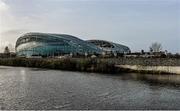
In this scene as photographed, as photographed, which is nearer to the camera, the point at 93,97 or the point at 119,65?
the point at 93,97

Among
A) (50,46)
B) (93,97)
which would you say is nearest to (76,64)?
(93,97)

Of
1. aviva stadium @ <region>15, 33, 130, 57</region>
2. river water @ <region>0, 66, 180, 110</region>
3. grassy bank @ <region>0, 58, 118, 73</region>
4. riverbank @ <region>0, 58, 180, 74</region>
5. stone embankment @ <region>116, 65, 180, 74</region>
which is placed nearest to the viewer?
river water @ <region>0, 66, 180, 110</region>

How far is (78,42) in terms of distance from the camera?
124500 millimetres

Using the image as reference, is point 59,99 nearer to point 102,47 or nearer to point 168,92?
point 168,92

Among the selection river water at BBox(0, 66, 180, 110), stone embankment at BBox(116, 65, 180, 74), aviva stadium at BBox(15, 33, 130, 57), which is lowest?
river water at BBox(0, 66, 180, 110)

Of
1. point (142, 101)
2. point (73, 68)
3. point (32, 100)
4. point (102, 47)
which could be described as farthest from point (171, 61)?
point (102, 47)

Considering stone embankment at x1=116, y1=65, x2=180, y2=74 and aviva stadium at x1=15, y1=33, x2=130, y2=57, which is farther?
aviva stadium at x1=15, y1=33, x2=130, y2=57

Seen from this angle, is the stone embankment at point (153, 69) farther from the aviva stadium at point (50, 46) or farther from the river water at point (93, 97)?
the aviva stadium at point (50, 46)

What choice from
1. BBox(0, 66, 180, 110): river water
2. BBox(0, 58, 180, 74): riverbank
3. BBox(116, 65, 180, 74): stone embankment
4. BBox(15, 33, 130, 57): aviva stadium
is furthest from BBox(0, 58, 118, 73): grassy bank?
BBox(15, 33, 130, 57): aviva stadium

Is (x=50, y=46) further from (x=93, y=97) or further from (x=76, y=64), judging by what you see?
(x=93, y=97)

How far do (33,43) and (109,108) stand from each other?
101 m

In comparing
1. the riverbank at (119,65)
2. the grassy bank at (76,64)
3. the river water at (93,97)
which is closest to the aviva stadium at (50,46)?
the grassy bank at (76,64)

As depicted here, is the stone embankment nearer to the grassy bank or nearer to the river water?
the grassy bank

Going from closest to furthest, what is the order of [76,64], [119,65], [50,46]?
[119,65]
[76,64]
[50,46]
